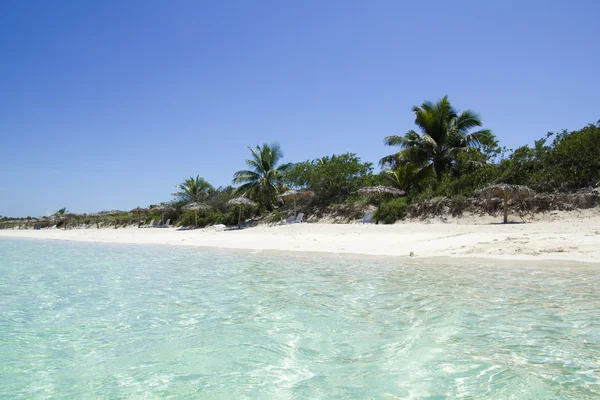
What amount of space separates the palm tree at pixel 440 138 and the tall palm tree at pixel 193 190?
18.0 m

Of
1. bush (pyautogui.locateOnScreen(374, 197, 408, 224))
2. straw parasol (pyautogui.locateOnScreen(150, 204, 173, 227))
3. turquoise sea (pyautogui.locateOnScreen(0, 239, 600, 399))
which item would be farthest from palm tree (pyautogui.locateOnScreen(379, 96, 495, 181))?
straw parasol (pyautogui.locateOnScreen(150, 204, 173, 227))

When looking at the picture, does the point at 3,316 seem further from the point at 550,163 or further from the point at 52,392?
the point at 550,163

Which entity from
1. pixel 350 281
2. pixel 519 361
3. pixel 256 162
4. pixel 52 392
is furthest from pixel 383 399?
pixel 256 162

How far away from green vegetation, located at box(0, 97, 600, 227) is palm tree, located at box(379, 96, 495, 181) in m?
0.05

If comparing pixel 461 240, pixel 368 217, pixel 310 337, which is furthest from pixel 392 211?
pixel 310 337

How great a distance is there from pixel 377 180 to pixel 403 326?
63.4ft

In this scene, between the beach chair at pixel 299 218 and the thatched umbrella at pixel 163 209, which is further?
the thatched umbrella at pixel 163 209

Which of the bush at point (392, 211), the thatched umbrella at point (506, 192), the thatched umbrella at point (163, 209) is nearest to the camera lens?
the thatched umbrella at point (506, 192)

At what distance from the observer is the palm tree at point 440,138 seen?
20.8 m

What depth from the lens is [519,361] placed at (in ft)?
9.42

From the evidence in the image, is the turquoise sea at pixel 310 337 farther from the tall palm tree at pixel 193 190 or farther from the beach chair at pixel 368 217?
the tall palm tree at pixel 193 190

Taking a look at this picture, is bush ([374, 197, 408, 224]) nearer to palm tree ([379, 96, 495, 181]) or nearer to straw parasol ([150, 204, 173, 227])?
palm tree ([379, 96, 495, 181])

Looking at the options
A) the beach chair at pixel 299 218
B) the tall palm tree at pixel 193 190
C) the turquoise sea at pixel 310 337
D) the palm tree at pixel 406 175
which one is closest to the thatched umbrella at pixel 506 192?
the palm tree at pixel 406 175

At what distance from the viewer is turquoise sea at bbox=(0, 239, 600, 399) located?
2.58m
